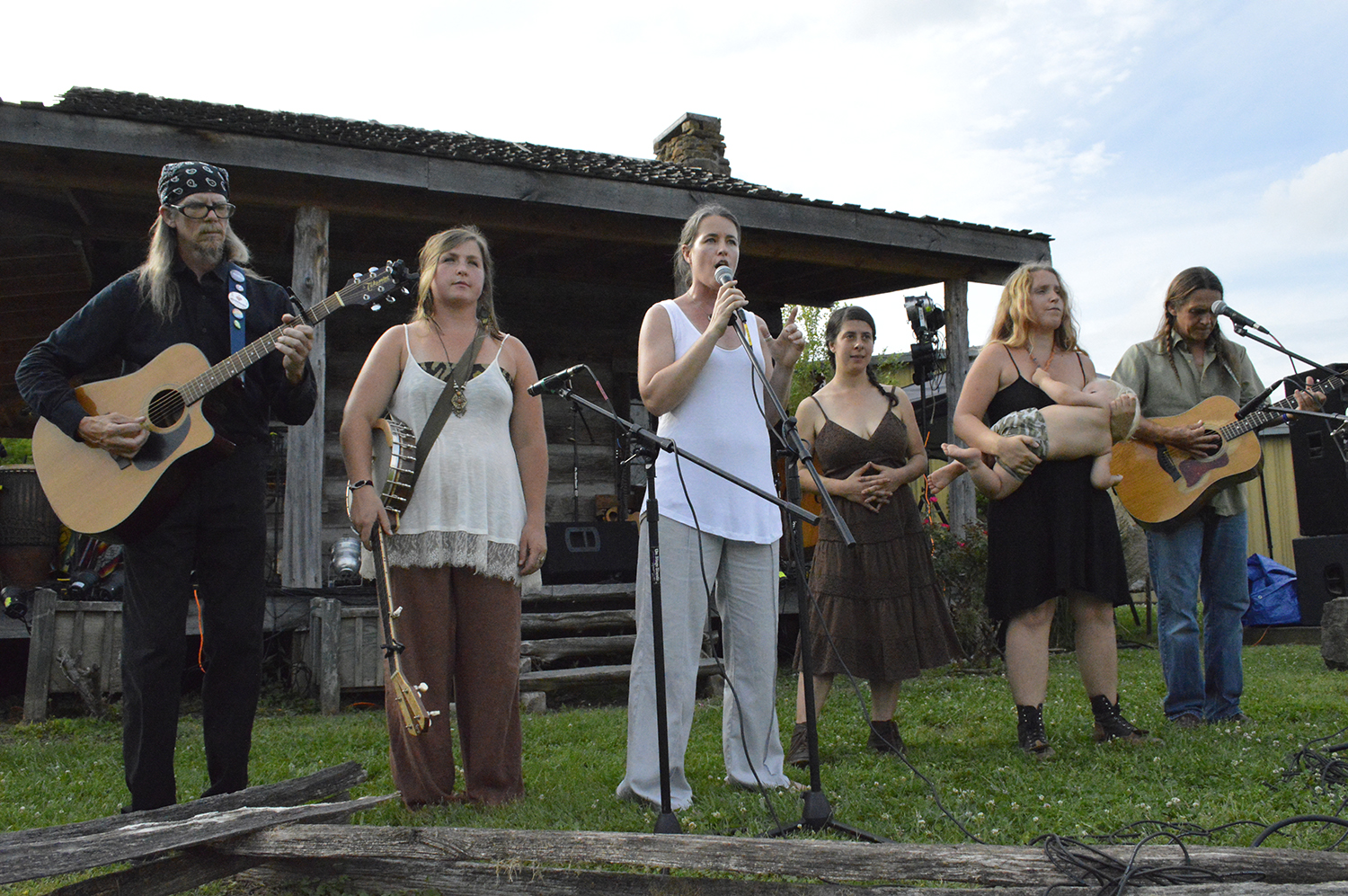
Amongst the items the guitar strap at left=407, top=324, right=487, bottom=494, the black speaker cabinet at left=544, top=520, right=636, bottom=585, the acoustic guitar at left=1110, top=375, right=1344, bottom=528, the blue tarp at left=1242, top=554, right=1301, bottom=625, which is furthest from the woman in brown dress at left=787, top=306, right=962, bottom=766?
the blue tarp at left=1242, top=554, right=1301, bottom=625

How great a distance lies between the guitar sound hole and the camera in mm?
3383

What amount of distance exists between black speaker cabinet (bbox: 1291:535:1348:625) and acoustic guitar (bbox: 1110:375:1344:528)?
5.30 meters

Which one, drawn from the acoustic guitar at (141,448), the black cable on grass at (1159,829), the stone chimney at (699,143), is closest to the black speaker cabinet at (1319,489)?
the black cable on grass at (1159,829)

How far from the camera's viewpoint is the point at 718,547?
359 centimetres

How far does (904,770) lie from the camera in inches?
158

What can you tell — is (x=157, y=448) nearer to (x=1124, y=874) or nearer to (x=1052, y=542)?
(x=1124, y=874)

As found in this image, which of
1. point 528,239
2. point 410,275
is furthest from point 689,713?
point 528,239

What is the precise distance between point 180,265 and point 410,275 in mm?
793

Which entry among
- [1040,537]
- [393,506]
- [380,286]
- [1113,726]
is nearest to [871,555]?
[1040,537]

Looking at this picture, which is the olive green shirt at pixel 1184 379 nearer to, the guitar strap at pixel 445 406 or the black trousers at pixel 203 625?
the guitar strap at pixel 445 406

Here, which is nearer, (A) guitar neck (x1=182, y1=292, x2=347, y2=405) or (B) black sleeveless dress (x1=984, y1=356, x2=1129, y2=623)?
(A) guitar neck (x1=182, y1=292, x2=347, y2=405)

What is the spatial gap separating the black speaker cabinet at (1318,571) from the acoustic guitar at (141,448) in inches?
361

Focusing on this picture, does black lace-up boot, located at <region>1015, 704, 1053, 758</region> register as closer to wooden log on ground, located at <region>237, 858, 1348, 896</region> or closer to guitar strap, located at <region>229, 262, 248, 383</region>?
wooden log on ground, located at <region>237, 858, 1348, 896</region>

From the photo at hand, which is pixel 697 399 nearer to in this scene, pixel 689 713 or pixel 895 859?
pixel 689 713
